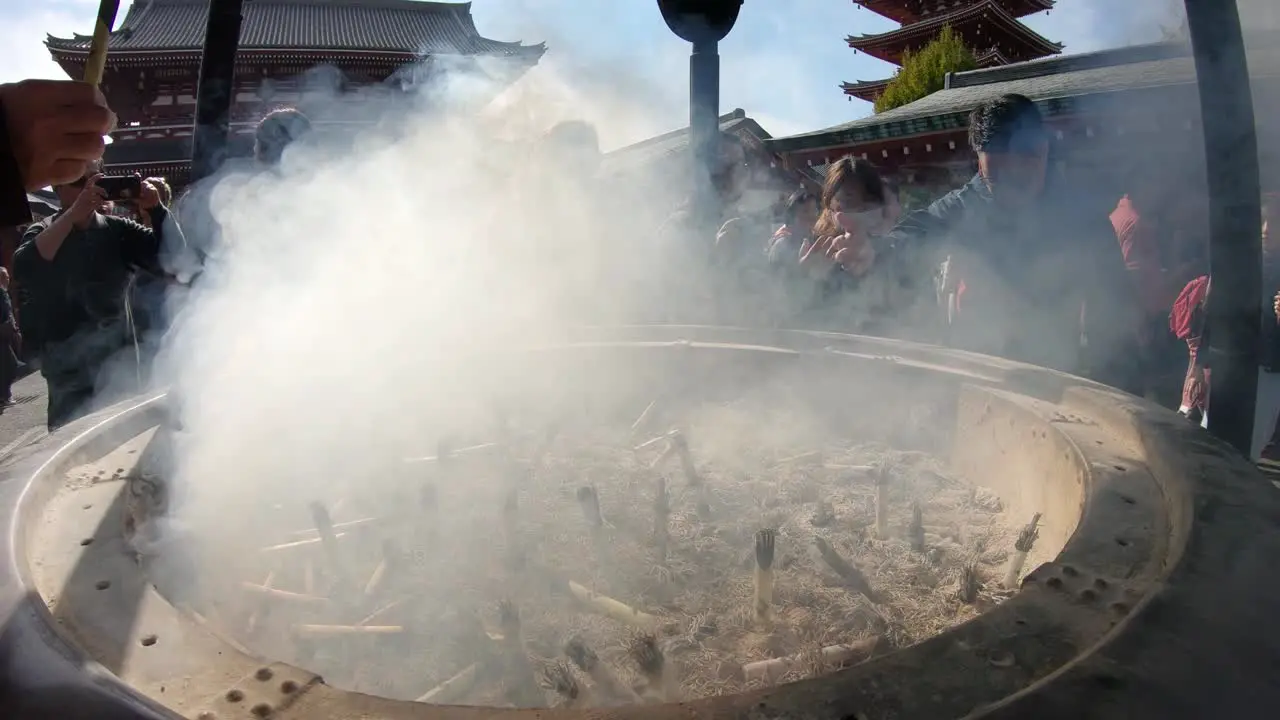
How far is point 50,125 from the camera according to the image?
3.78 ft

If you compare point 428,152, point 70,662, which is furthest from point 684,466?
point 428,152

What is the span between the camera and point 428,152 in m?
4.73

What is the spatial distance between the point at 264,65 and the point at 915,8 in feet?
53.7

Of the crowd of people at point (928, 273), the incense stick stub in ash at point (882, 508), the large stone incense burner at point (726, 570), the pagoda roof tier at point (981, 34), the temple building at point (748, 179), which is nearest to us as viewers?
the large stone incense burner at point (726, 570)

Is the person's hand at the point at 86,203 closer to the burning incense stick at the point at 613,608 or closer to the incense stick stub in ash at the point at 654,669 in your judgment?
the burning incense stick at the point at 613,608

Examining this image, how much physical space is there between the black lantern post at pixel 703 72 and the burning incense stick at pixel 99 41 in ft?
10.1

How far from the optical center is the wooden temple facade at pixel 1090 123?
463 cm

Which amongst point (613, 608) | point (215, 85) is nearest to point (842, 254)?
point (613, 608)

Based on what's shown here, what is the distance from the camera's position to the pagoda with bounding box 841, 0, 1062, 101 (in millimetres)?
17062

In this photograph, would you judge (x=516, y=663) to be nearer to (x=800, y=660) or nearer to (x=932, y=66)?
(x=800, y=660)

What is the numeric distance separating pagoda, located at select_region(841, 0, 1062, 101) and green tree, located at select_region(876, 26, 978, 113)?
30cm

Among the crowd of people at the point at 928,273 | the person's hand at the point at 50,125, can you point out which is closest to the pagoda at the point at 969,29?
the crowd of people at the point at 928,273

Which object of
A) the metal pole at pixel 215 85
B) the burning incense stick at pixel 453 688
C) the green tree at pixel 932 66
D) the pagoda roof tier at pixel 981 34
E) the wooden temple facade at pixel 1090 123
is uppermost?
the pagoda roof tier at pixel 981 34

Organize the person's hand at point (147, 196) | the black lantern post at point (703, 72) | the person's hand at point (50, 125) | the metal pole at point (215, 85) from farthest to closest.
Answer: the black lantern post at point (703, 72)
the person's hand at point (147, 196)
the metal pole at point (215, 85)
the person's hand at point (50, 125)
